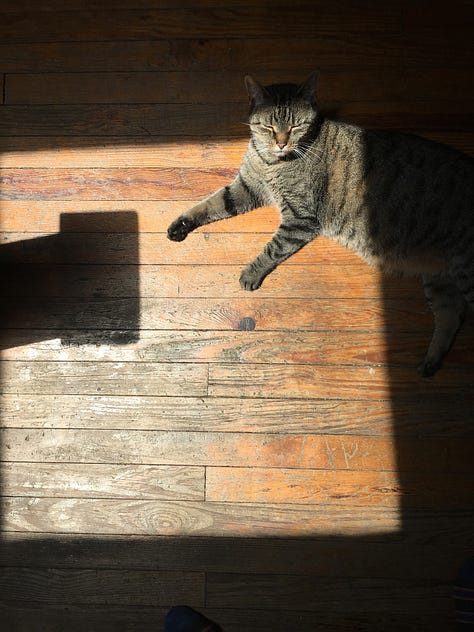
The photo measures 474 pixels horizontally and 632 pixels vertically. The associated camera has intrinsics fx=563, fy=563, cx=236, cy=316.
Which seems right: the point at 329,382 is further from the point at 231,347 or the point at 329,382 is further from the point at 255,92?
the point at 255,92

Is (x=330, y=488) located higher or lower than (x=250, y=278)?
lower

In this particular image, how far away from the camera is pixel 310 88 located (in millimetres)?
1848

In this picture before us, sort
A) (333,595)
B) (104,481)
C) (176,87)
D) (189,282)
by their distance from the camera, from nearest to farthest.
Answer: (333,595)
(104,481)
(189,282)
(176,87)

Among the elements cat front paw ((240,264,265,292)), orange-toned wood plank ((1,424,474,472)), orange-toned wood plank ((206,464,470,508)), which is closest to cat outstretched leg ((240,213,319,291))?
cat front paw ((240,264,265,292))

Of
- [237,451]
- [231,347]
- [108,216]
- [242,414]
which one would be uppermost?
[108,216]

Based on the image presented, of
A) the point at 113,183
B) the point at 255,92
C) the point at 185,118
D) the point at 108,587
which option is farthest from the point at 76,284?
the point at 108,587

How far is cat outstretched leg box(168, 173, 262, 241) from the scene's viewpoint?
1996mm

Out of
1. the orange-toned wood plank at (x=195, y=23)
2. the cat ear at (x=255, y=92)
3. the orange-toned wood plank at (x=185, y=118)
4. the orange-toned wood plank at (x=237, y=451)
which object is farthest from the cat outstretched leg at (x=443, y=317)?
the orange-toned wood plank at (x=195, y=23)

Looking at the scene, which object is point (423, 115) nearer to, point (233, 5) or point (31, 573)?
point (233, 5)

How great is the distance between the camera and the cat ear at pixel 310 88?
5.98 ft

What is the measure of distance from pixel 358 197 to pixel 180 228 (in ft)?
2.06

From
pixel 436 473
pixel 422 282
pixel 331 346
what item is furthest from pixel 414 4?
pixel 436 473

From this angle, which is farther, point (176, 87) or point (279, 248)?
point (176, 87)

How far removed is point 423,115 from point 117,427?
62.5 inches
